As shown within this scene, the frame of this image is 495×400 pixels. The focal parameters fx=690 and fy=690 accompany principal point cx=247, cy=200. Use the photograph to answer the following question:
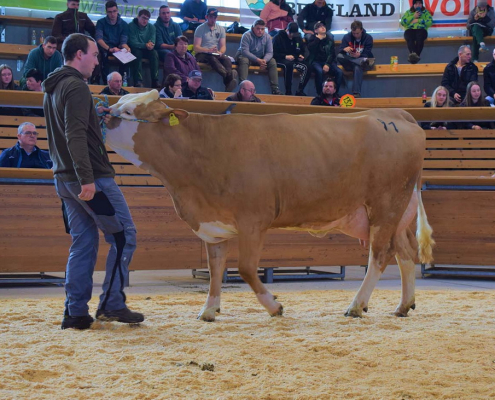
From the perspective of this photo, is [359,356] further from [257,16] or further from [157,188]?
[257,16]

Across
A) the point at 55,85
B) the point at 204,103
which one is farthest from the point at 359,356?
the point at 204,103

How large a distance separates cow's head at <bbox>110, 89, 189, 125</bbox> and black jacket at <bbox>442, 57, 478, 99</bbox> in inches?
365

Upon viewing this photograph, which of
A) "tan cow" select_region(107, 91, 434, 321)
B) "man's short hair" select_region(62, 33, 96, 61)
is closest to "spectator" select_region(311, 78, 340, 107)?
"tan cow" select_region(107, 91, 434, 321)

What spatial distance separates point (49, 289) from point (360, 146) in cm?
378

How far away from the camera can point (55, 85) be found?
4.69 meters

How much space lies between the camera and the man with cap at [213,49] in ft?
43.2

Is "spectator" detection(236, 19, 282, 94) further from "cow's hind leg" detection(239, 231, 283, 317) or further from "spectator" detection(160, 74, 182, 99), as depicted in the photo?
"cow's hind leg" detection(239, 231, 283, 317)

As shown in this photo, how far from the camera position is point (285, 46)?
46.6ft

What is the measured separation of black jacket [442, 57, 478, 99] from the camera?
43.1 ft

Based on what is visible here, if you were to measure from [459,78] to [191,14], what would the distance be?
5.59 m

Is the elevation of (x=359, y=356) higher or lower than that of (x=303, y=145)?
lower

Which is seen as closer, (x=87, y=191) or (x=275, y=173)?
(x=87, y=191)

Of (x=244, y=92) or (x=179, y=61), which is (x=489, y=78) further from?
(x=179, y=61)

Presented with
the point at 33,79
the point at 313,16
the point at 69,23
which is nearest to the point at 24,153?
the point at 33,79
